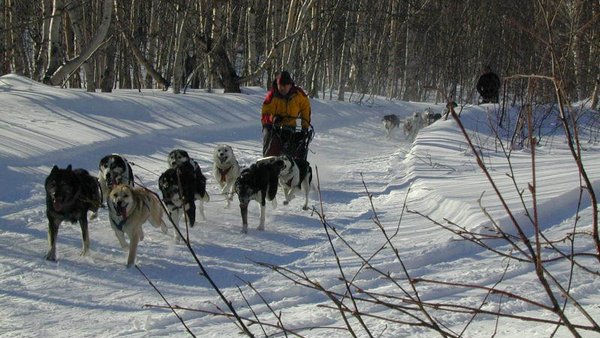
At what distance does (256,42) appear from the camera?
96.2 ft

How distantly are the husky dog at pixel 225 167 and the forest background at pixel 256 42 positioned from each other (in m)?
2.66

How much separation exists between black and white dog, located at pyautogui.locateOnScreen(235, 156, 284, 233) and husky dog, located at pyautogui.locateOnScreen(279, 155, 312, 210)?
48 centimetres

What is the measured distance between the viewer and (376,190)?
951 centimetres

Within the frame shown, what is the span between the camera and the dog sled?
30.5 ft

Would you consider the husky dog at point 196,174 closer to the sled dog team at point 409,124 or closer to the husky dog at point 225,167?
the husky dog at point 225,167

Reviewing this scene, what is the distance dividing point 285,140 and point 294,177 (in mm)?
986

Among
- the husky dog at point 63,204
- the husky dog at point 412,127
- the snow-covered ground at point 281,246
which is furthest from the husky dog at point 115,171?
the husky dog at point 412,127

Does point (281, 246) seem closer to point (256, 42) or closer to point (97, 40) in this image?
point (97, 40)

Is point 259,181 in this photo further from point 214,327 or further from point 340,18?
point 340,18

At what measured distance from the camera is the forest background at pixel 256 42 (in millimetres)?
16109

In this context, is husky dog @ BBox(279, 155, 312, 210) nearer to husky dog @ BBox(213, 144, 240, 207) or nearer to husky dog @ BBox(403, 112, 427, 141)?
husky dog @ BBox(213, 144, 240, 207)

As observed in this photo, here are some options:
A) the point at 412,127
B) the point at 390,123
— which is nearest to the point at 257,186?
the point at 412,127

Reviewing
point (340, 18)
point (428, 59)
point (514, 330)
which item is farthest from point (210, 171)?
point (428, 59)

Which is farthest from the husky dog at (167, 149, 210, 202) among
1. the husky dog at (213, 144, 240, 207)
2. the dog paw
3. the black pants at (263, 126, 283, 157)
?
the black pants at (263, 126, 283, 157)
